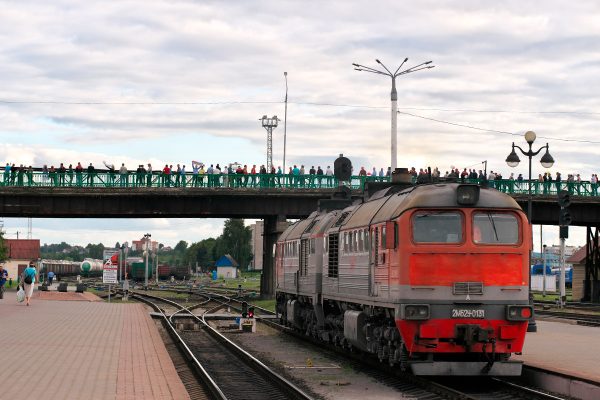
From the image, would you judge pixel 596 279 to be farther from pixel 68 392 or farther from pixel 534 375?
pixel 68 392

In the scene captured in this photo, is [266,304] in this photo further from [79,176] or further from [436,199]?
[436,199]

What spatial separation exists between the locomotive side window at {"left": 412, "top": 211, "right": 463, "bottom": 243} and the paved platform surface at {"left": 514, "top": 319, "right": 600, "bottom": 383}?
9.73 ft

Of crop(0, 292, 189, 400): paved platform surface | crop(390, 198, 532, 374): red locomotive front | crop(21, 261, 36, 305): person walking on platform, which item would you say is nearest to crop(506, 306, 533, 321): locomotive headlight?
crop(390, 198, 532, 374): red locomotive front

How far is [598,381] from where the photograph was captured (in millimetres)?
16562

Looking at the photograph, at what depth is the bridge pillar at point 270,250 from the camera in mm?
58559

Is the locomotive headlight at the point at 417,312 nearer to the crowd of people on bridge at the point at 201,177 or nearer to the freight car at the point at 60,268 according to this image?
the crowd of people on bridge at the point at 201,177

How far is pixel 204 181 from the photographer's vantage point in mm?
56094

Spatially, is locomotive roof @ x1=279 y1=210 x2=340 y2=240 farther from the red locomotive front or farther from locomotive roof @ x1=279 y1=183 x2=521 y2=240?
the red locomotive front

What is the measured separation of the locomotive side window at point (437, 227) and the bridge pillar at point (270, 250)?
3938cm

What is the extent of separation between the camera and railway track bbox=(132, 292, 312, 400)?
17561 mm

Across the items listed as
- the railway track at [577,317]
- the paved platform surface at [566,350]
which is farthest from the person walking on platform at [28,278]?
the railway track at [577,317]

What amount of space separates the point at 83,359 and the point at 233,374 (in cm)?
295

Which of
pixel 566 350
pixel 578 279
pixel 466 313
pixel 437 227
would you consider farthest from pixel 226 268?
pixel 466 313

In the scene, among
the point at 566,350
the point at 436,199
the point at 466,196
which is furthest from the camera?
the point at 566,350
